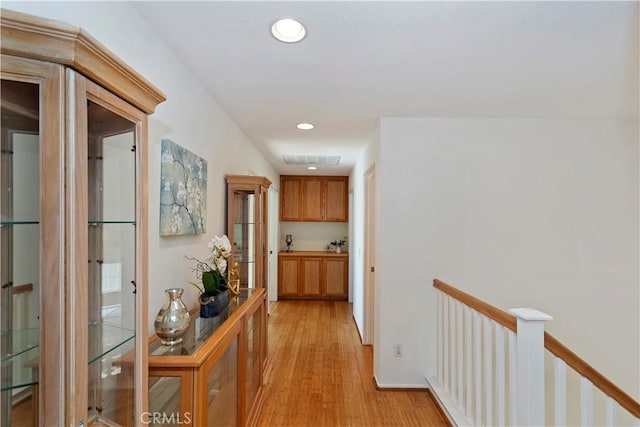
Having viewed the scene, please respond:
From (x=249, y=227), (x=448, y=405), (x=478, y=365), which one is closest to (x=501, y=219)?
(x=478, y=365)

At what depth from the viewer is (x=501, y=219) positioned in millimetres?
2900

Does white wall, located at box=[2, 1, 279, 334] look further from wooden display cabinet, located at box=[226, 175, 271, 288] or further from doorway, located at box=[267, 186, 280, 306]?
doorway, located at box=[267, 186, 280, 306]

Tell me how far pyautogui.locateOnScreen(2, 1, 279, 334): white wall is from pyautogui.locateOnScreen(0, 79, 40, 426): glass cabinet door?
17.2 inches

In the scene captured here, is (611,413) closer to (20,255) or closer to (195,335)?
(195,335)

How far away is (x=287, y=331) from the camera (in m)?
4.37

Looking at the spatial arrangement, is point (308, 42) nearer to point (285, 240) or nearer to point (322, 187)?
point (322, 187)

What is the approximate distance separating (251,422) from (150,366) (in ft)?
4.19

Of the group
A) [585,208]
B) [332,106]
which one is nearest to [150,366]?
[332,106]

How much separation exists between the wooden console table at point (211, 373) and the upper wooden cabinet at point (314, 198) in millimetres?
3955

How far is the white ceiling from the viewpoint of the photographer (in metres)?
1.46

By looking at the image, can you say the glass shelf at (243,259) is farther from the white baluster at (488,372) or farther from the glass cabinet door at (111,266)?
the white baluster at (488,372)

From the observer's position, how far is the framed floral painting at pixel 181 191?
5.63 ft

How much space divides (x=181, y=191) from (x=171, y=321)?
757 millimetres

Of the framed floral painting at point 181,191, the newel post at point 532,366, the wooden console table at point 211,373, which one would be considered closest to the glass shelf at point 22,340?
the wooden console table at point 211,373
